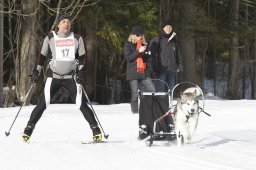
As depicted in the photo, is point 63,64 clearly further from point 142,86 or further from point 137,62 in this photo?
point 142,86

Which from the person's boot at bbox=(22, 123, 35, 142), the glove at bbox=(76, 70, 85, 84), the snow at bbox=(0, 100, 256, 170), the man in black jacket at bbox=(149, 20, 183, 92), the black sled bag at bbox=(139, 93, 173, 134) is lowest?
the snow at bbox=(0, 100, 256, 170)

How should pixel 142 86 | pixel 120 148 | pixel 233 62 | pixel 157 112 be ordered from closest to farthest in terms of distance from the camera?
pixel 120 148
pixel 157 112
pixel 142 86
pixel 233 62

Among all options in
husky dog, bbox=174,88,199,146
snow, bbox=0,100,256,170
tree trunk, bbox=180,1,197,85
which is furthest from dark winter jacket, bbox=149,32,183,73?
tree trunk, bbox=180,1,197,85

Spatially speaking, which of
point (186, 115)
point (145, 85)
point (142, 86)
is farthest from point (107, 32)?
point (186, 115)

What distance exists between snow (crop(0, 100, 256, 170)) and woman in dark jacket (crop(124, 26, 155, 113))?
2.85 feet

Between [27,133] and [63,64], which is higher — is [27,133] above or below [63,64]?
below

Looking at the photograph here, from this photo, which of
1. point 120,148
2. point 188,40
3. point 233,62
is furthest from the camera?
point 233,62

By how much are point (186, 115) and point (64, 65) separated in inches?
78.4

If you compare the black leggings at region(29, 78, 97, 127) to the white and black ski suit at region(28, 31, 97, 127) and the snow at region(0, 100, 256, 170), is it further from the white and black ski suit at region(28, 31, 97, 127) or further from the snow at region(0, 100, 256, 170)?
the snow at region(0, 100, 256, 170)

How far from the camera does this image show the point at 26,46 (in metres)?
18.6

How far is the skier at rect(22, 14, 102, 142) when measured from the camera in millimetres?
8289

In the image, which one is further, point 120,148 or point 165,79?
Result: point 165,79

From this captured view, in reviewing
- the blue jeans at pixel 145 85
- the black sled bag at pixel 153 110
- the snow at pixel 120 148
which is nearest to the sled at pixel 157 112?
the black sled bag at pixel 153 110

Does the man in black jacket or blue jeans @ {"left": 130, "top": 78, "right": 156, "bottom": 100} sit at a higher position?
the man in black jacket
